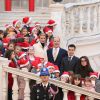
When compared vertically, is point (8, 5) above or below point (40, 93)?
above

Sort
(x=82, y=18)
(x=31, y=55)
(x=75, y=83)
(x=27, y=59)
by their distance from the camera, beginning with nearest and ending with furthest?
(x=75, y=83)
(x=27, y=59)
(x=31, y=55)
(x=82, y=18)

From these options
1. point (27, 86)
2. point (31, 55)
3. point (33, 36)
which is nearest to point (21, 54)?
point (31, 55)

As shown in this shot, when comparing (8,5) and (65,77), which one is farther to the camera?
(8,5)

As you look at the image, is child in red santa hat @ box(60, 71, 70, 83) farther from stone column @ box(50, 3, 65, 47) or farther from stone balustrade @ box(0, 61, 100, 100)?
stone column @ box(50, 3, 65, 47)

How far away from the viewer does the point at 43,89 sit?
886 centimetres

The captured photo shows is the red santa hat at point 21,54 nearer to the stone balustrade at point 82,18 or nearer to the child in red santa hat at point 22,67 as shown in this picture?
the child in red santa hat at point 22,67

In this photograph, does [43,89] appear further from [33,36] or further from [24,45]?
[33,36]

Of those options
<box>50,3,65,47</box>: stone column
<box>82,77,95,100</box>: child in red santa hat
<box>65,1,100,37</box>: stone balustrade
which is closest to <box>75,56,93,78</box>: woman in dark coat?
<box>82,77,95,100</box>: child in red santa hat

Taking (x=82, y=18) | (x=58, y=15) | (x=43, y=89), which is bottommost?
(x=43, y=89)

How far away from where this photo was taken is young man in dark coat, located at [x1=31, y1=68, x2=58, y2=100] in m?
8.84

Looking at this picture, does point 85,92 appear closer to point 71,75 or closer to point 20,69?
point 71,75

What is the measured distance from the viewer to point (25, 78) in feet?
30.7

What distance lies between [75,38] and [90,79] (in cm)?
482

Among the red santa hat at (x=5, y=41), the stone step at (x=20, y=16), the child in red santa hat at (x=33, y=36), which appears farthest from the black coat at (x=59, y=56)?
the stone step at (x=20, y=16)
